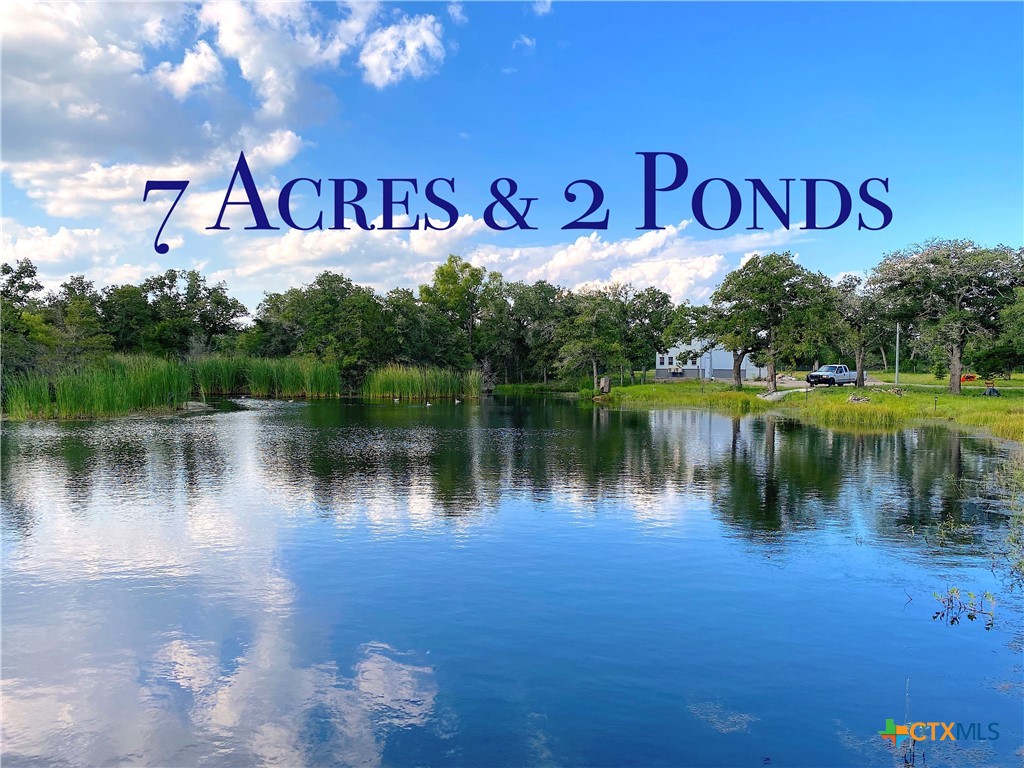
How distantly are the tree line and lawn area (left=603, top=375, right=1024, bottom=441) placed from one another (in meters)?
3.15

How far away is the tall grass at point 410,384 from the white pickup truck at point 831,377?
2666 cm

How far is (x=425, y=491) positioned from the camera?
17.1 metres

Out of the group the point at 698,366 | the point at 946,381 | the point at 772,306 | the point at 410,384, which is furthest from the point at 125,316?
the point at 946,381

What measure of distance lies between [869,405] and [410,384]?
31840 mm

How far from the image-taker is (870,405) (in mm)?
37219

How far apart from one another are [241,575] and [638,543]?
21.0 ft

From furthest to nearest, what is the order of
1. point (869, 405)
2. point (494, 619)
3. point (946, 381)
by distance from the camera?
point (946, 381), point (869, 405), point (494, 619)

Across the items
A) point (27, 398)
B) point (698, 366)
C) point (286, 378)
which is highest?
point (698, 366)

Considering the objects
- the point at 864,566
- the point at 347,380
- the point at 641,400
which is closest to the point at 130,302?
the point at 347,380

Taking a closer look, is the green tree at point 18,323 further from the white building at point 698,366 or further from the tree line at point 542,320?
the white building at point 698,366

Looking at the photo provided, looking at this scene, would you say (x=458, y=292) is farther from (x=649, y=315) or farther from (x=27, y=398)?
(x=27, y=398)

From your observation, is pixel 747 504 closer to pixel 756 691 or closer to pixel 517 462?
pixel 517 462

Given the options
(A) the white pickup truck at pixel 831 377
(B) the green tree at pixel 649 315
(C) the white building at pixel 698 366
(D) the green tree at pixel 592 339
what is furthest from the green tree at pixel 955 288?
(C) the white building at pixel 698 366

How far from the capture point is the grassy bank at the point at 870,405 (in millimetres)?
32875
